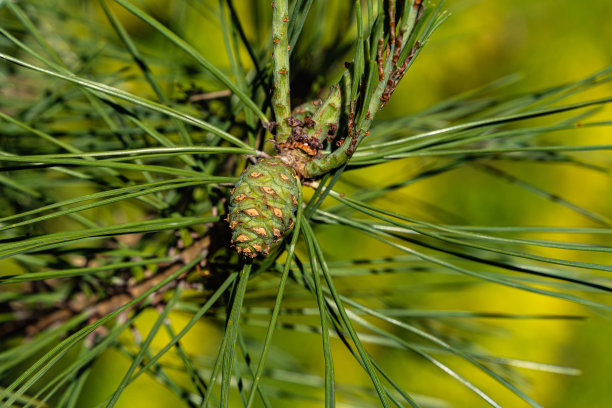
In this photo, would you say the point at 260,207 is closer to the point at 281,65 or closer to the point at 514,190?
the point at 281,65

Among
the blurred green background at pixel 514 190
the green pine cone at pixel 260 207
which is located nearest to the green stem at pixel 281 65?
the green pine cone at pixel 260 207

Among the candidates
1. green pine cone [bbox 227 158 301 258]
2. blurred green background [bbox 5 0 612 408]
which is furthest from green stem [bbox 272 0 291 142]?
blurred green background [bbox 5 0 612 408]

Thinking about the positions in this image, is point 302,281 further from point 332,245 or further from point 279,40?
point 332,245

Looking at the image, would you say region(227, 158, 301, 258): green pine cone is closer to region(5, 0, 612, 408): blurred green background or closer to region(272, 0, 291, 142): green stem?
region(272, 0, 291, 142): green stem

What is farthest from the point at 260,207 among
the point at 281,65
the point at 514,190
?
the point at 514,190

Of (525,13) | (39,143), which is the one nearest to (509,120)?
(39,143)

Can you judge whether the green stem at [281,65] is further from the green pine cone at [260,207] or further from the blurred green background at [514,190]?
the blurred green background at [514,190]
